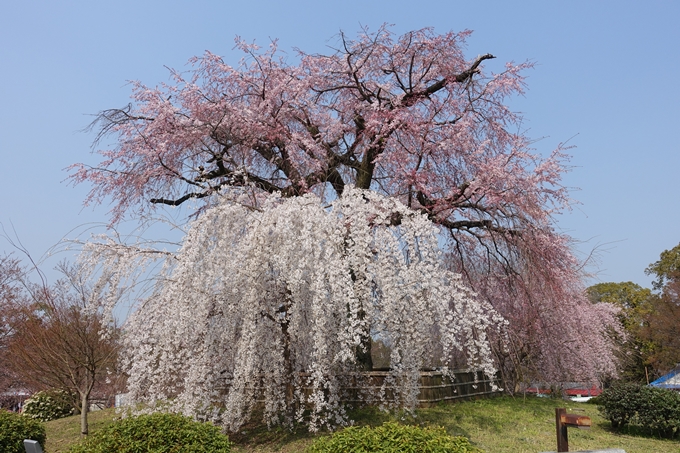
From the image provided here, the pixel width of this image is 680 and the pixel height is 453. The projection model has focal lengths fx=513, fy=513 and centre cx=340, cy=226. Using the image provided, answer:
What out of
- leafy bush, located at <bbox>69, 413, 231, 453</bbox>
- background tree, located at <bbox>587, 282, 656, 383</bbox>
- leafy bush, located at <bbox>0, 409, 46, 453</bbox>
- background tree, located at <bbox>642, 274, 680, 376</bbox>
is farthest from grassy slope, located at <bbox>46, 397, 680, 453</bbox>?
background tree, located at <bbox>587, 282, 656, 383</bbox>

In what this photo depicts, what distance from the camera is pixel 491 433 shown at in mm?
8977

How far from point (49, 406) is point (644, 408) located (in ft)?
50.9

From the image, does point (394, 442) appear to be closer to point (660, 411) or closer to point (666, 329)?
point (660, 411)

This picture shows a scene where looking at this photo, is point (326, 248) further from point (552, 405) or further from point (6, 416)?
point (552, 405)

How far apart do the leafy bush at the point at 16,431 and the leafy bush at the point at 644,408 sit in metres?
11.2

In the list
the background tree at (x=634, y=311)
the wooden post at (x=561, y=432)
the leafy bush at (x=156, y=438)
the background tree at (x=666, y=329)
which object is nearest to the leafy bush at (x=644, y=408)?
Result: the wooden post at (x=561, y=432)

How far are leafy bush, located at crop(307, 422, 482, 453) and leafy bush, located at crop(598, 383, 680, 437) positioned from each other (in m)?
7.87

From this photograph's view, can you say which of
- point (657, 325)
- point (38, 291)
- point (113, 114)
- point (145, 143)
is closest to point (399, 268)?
point (145, 143)

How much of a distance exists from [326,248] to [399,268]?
45.4 inches

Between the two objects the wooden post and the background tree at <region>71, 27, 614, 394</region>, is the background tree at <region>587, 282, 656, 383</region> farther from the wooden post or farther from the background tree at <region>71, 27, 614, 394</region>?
the wooden post

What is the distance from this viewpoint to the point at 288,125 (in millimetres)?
11547

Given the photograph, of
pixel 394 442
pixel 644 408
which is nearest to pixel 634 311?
pixel 644 408

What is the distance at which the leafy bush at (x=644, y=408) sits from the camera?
412 inches

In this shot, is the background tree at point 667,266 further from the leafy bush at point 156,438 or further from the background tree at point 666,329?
the leafy bush at point 156,438
